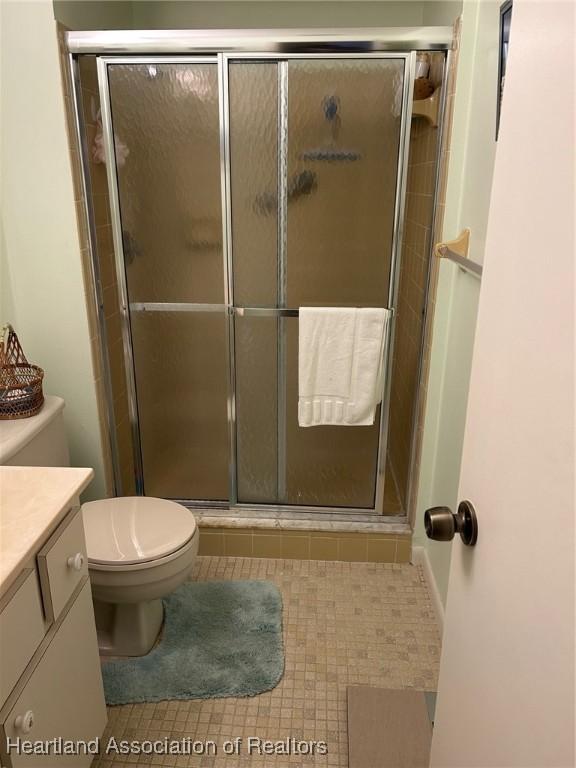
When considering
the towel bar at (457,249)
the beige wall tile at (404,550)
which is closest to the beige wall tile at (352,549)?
the beige wall tile at (404,550)

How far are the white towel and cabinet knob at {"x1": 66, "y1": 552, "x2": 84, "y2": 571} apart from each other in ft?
3.55

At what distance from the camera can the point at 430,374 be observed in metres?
2.14

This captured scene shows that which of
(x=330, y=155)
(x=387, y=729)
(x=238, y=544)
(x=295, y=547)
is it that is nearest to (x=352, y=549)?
(x=295, y=547)

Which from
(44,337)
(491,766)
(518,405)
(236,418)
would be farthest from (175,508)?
(518,405)

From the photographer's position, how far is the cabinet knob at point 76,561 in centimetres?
127

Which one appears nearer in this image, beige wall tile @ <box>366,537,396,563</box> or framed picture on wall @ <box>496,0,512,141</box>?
framed picture on wall @ <box>496,0,512,141</box>

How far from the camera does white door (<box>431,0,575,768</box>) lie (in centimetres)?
60

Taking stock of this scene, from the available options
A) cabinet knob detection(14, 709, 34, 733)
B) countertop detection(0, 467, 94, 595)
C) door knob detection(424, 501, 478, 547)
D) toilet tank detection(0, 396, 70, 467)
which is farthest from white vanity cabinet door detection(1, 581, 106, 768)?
door knob detection(424, 501, 478, 547)

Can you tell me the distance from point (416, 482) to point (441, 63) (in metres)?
1.48

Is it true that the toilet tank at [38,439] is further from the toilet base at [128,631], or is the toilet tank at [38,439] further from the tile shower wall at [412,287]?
the tile shower wall at [412,287]

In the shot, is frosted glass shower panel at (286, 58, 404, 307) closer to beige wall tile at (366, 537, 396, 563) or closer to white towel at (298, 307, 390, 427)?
white towel at (298, 307, 390, 427)

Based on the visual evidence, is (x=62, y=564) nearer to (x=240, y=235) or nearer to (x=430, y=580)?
(x=240, y=235)

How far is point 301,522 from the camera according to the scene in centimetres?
239

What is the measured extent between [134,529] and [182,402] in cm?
64
